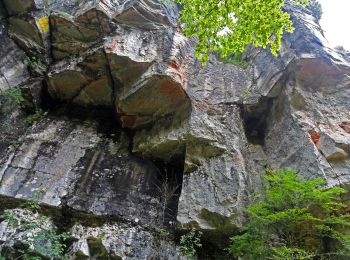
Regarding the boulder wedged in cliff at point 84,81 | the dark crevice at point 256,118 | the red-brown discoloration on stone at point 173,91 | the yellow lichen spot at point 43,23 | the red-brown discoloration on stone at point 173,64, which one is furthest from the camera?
the dark crevice at point 256,118

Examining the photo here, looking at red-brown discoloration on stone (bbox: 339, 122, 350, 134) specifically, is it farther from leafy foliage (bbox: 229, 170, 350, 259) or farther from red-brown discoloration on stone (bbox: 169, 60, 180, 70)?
→ red-brown discoloration on stone (bbox: 169, 60, 180, 70)

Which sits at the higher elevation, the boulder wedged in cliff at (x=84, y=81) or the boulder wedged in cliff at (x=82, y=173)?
the boulder wedged in cliff at (x=84, y=81)

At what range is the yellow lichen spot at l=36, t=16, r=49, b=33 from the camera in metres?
9.26

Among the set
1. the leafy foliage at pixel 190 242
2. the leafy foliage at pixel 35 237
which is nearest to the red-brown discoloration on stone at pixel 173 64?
the leafy foliage at pixel 190 242

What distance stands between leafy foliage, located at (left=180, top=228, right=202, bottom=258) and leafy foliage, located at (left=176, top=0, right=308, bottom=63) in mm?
3642

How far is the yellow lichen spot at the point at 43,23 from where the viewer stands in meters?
9.26

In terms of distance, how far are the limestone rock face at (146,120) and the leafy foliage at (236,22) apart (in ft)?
7.50

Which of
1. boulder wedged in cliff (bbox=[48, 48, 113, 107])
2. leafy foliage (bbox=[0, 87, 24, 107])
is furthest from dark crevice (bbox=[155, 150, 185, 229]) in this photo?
leafy foliage (bbox=[0, 87, 24, 107])

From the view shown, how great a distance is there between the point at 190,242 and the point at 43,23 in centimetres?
694

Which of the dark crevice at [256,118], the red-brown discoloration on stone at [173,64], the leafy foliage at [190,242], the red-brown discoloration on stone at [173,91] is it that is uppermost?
the red-brown discoloration on stone at [173,64]

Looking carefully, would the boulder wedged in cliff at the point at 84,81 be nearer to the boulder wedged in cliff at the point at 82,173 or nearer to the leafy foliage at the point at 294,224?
the boulder wedged in cliff at the point at 82,173

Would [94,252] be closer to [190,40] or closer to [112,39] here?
[112,39]

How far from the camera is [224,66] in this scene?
10.2 m

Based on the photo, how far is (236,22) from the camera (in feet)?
20.1
